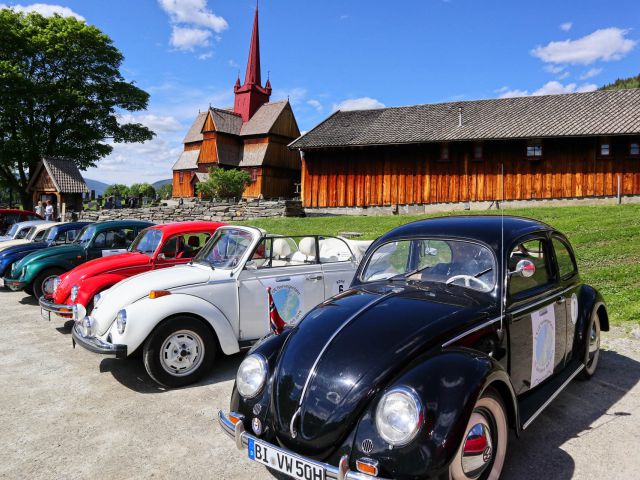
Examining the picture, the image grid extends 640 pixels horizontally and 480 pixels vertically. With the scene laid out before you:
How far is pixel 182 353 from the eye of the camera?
4789 mm

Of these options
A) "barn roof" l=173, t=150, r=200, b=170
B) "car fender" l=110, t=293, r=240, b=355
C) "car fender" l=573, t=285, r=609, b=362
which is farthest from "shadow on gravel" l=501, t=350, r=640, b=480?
"barn roof" l=173, t=150, r=200, b=170

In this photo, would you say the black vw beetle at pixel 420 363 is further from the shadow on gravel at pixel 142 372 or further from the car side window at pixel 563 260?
the shadow on gravel at pixel 142 372

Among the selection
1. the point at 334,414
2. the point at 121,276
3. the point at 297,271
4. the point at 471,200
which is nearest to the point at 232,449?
the point at 334,414

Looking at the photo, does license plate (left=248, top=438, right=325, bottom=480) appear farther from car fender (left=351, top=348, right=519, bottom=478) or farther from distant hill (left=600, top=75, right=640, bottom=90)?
distant hill (left=600, top=75, right=640, bottom=90)

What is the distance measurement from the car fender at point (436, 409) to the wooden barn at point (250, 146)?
41478 mm

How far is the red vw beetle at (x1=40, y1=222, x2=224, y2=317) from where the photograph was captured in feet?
20.7

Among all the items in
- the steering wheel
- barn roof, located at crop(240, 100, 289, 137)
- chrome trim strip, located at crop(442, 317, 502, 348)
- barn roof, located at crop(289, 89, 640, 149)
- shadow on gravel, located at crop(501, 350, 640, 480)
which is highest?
barn roof, located at crop(240, 100, 289, 137)

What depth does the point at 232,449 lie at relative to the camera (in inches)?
135

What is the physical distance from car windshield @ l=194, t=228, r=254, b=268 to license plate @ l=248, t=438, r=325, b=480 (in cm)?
291

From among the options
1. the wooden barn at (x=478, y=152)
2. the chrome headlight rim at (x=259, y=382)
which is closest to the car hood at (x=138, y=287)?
the chrome headlight rim at (x=259, y=382)

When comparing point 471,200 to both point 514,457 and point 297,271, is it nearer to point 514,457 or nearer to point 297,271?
point 297,271

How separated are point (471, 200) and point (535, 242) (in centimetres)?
2086

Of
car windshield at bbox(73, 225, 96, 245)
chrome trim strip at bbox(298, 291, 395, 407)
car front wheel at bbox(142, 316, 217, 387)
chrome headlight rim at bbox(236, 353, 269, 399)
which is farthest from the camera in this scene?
car windshield at bbox(73, 225, 96, 245)

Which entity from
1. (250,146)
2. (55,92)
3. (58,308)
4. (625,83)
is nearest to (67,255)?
(58,308)
